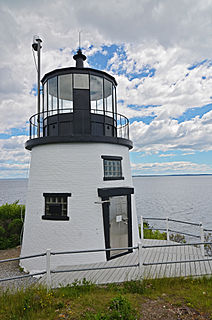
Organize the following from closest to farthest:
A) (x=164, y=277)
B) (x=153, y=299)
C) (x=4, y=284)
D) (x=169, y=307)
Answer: (x=169, y=307)
(x=153, y=299)
(x=164, y=277)
(x=4, y=284)

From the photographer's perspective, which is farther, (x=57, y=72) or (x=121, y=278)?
(x=57, y=72)

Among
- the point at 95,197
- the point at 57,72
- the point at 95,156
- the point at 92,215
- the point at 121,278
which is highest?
the point at 57,72

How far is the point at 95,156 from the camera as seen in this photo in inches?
350

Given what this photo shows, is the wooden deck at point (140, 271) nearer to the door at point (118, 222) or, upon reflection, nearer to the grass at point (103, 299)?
the grass at point (103, 299)

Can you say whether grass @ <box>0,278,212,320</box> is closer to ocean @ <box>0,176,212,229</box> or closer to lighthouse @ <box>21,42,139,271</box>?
lighthouse @ <box>21,42,139,271</box>

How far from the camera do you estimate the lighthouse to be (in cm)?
845

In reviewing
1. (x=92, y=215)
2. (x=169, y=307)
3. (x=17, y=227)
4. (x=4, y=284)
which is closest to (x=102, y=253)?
(x=92, y=215)

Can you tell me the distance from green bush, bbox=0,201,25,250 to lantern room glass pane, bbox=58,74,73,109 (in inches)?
247

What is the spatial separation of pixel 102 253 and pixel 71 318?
13.3ft

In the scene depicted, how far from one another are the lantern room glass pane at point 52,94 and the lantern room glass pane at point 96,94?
A: 1.47 meters

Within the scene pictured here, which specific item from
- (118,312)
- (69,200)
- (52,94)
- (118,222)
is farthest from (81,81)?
(118,312)

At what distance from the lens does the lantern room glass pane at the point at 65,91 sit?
30.2 feet

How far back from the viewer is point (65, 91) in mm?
9297

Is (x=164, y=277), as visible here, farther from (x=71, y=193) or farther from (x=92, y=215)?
(x=71, y=193)
